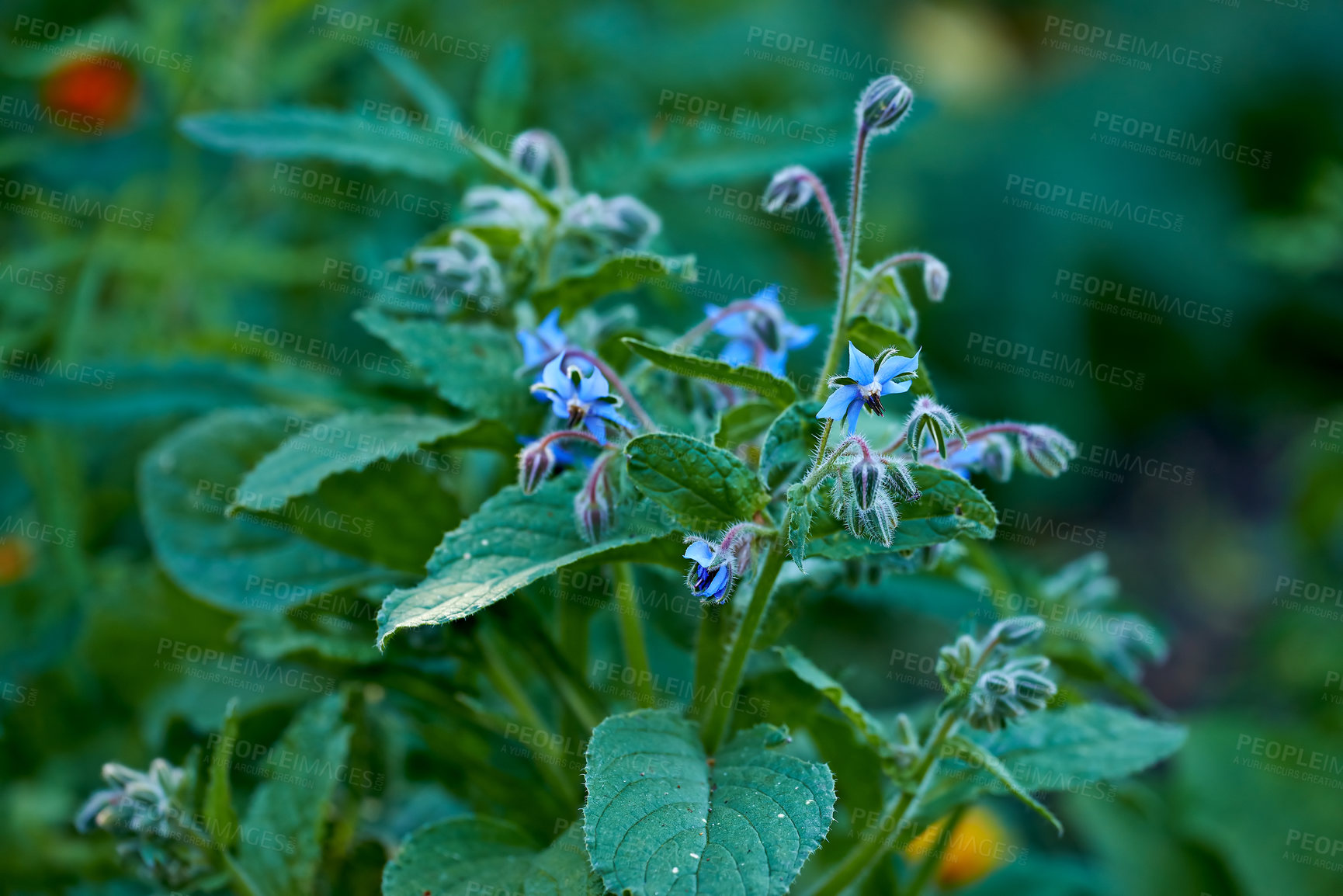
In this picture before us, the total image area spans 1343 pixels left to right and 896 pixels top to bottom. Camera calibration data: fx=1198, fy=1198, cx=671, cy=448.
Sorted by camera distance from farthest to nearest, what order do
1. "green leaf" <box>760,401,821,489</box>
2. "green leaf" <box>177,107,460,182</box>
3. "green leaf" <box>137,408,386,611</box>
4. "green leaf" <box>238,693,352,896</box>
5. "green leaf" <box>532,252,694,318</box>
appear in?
"green leaf" <box>177,107,460,182</box> → "green leaf" <box>137,408,386,611</box> → "green leaf" <box>238,693,352,896</box> → "green leaf" <box>532,252,694,318</box> → "green leaf" <box>760,401,821,489</box>

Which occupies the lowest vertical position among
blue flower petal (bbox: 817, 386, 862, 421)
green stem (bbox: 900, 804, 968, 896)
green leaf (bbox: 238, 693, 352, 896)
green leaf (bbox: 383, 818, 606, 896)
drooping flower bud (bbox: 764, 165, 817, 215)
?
green leaf (bbox: 238, 693, 352, 896)

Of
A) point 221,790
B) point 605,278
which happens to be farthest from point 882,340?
point 221,790

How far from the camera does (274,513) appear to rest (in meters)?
1.26

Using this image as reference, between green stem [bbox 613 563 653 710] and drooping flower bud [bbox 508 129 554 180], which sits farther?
drooping flower bud [bbox 508 129 554 180]

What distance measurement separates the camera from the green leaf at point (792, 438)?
3.10 feet

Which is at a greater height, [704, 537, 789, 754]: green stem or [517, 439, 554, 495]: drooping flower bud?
[517, 439, 554, 495]: drooping flower bud

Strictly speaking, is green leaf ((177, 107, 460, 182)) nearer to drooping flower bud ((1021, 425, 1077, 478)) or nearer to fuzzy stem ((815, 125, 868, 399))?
fuzzy stem ((815, 125, 868, 399))

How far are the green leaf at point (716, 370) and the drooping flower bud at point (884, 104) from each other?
244 millimetres

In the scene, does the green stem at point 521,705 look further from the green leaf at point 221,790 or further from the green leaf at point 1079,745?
the green leaf at point 1079,745

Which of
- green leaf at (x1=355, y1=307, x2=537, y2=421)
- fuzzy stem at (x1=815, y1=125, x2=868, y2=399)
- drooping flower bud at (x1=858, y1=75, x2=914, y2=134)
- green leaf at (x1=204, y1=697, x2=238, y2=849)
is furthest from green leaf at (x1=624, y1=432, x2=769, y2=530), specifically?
green leaf at (x1=204, y1=697, x2=238, y2=849)

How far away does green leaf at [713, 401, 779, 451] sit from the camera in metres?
1.03

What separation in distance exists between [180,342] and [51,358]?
0.67 feet

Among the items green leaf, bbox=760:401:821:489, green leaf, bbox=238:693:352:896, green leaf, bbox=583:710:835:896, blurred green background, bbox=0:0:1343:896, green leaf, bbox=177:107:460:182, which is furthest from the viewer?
blurred green background, bbox=0:0:1343:896

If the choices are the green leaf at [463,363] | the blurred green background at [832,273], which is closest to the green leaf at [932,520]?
the green leaf at [463,363]
